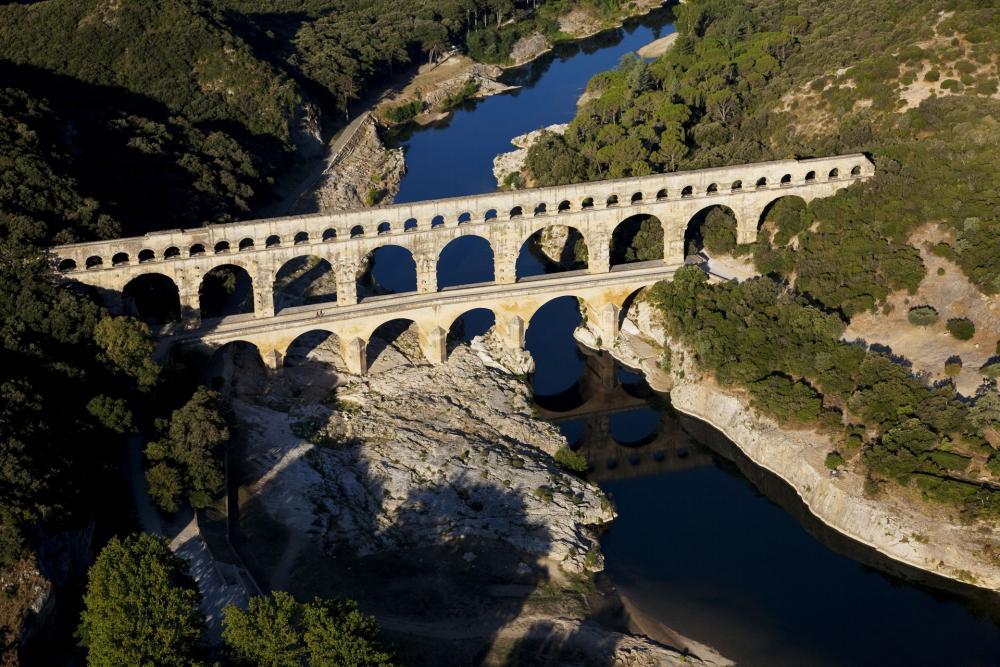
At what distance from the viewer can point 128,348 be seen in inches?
2141

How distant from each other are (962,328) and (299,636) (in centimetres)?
4060

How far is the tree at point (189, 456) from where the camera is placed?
1913 inches

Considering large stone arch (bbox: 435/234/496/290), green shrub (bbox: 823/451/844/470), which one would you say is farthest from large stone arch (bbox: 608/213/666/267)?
green shrub (bbox: 823/451/844/470)

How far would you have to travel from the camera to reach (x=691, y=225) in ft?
249

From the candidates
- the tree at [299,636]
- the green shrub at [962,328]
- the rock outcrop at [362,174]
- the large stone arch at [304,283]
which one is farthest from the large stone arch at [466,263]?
the tree at [299,636]

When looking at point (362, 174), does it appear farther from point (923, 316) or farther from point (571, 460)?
point (923, 316)

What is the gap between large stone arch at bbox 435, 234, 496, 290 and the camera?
7734cm

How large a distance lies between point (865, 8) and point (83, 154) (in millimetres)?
65906

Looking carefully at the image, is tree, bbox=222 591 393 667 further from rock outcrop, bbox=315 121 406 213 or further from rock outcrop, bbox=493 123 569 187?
rock outcrop, bbox=493 123 569 187

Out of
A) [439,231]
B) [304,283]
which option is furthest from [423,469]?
[304,283]

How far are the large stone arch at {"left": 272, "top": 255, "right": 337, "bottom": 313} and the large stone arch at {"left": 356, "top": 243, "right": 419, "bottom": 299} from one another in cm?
227

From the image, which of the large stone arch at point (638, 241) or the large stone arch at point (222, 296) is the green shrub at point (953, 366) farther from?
the large stone arch at point (222, 296)

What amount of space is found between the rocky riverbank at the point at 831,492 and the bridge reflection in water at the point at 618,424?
1453mm

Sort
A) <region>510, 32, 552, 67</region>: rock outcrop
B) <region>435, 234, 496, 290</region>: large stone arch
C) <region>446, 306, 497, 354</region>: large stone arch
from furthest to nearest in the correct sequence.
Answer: <region>510, 32, 552, 67</region>: rock outcrop < <region>435, 234, 496, 290</region>: large stone arch < <region>446, 306, 497, 354</region>: large stone arch
